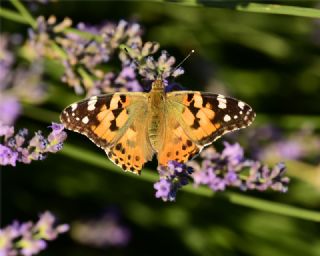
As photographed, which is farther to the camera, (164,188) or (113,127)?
(113,127)

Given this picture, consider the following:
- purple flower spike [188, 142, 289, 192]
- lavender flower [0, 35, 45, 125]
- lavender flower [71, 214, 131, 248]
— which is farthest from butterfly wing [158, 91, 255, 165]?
lavender flower [71, 214, 131, 248]

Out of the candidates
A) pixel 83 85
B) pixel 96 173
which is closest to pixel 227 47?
pixel 96 173

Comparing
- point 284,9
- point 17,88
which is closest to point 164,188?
point 284,9

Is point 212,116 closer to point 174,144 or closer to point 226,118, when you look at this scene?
point 226,118

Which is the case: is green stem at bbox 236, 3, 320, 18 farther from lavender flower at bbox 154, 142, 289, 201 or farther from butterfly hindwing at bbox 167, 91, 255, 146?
lavender flower at bbox 154, 142, 289, 201

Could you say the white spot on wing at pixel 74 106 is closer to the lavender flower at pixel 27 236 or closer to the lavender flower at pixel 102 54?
the lavender flower at pixel 102 54

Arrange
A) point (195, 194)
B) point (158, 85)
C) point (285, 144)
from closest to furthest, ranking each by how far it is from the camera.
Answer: point (158, 85) → point (285, 144) → point (195, 194)
